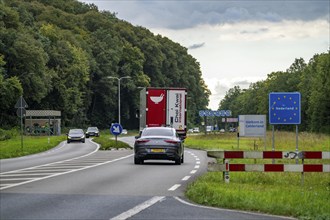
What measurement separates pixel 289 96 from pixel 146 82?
323ft

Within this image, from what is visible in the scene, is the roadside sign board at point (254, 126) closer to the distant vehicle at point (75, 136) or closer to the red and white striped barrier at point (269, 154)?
the red and white striped barrier at point (269, 154)

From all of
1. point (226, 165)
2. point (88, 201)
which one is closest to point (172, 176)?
point (226, 165)

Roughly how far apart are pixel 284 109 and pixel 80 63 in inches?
3168

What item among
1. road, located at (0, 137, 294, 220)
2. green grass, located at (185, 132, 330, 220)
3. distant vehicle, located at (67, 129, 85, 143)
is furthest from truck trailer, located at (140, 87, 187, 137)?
distant vehicle, located at (67, 129, 85, 143)

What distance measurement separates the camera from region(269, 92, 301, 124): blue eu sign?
2161 cm

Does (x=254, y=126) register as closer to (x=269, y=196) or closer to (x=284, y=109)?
(x=284, y=109)

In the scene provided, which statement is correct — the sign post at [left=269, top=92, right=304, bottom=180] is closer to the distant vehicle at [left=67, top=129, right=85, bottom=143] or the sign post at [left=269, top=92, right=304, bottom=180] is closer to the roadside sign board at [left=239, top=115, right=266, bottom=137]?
the roadside sign board at [left=239, top=115, right=266, bottom=137]

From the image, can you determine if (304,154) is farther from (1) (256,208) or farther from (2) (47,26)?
(2) (47,26)

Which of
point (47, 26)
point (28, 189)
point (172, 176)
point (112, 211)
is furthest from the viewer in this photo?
point (47, 26)

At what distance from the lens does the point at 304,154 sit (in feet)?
50.0

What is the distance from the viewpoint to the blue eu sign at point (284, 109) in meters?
21.6

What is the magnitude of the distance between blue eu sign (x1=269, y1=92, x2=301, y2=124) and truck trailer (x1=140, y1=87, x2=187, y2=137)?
16995 mm

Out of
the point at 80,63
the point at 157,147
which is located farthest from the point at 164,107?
the point at 80,63

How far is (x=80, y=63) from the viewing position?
100062 millimetres
